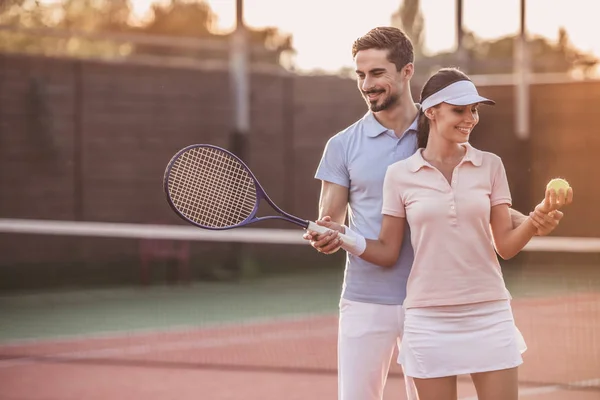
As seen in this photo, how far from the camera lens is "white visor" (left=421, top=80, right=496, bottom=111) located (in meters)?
3.55

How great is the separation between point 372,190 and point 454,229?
0.38 m

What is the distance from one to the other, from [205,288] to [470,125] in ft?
30.9

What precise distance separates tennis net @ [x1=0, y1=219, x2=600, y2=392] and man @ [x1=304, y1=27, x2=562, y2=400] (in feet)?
12.3

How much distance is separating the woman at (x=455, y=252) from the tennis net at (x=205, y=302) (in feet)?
12.9

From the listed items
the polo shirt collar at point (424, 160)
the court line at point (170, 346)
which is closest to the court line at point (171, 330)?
the court line at point (170, 346)

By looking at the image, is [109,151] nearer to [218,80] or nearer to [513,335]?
[218,80]

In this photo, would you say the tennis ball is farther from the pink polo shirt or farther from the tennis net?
the tennis net

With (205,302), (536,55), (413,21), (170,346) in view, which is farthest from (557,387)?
(536,55)

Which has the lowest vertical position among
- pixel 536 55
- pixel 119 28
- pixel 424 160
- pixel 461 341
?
pixel 461 341

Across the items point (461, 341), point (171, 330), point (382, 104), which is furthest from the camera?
point (171, 330)

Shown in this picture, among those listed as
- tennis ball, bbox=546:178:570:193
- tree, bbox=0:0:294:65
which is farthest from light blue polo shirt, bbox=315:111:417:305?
tree, bbox=0:0:294:65

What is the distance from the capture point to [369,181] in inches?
153

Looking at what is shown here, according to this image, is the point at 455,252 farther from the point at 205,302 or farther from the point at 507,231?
the point at 205,302

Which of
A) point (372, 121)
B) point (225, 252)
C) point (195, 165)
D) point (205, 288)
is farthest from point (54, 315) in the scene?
point (372, 121)
